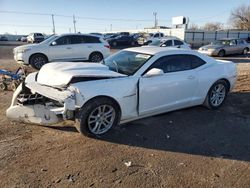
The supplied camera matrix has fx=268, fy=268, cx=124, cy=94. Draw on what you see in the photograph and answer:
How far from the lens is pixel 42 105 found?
452cm

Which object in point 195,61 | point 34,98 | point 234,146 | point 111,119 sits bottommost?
point 234,146

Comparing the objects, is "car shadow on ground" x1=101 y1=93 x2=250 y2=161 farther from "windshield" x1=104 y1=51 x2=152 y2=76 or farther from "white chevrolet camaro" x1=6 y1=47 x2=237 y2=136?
"windshield" x1=104 y1=51 x2=152 y2=76

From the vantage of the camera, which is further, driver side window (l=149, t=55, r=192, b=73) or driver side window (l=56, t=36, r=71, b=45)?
driver side window (l=56, t=36, r=71, b=45)

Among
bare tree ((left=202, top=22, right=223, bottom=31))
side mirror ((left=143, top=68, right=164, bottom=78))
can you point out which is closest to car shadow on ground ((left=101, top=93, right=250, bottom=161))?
side mirror ((left=143, top=68, right=164, bottom=78))

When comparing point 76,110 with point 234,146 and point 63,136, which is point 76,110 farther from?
point 234,146

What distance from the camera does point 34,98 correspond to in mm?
4664

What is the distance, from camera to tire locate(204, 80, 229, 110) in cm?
606

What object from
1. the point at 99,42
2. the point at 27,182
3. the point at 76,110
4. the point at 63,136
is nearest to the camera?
the point at 27,182

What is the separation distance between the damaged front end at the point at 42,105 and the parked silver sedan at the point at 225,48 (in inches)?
681

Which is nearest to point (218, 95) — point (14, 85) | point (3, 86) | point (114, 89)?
point (114, 89)

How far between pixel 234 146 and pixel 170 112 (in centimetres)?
172

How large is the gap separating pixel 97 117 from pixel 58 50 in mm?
8542

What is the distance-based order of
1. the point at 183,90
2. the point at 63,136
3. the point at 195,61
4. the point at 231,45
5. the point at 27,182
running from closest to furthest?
1. the point at 27,182
2. the point at 63,136
3. the point at 183,90
4. the point at 195,61
5. the point at 231,45

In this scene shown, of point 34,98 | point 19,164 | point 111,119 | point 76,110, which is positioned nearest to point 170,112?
point 111,119
